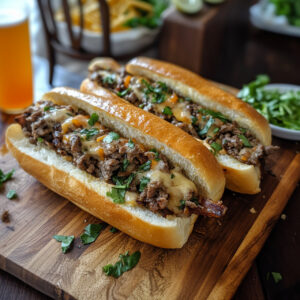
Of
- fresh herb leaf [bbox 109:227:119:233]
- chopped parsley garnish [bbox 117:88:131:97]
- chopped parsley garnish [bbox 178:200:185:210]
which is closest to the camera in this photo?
chopped parsley garnish [bbox 178:200:185:210]

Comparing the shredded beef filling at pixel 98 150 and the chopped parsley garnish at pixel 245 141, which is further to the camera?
the chopped parsley garnish at pixel 245 141

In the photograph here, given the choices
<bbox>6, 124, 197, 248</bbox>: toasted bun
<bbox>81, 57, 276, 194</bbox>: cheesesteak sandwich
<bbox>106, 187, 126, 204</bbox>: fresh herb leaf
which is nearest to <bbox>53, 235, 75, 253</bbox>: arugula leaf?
<bbox>6, 124, 197, 248</bbox>: toasted bun

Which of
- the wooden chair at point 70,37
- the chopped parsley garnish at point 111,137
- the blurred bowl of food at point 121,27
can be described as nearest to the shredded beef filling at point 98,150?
the chopped parsley garnish at point 111,137

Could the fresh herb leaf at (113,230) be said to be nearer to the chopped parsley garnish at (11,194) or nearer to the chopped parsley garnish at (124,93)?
the chopped parsley garnish at (11,194)

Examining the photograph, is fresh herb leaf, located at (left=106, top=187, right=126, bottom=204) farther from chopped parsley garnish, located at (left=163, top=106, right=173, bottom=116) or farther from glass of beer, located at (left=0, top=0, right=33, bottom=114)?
glass of beer, located at (left=0, top=0, right=33, bottom=114)

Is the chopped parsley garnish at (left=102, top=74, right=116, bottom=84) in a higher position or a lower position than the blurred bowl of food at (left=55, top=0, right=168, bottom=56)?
higher

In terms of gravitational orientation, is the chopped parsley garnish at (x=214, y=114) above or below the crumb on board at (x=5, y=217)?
above
